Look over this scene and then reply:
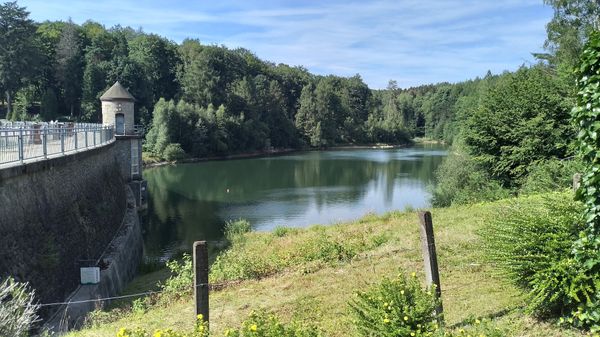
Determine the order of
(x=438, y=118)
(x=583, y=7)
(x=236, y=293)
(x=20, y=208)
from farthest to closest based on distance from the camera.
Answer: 1. (x=438, y=118)
2. (x=583, y=7)
3. (x=20, y=208)
4. (x=236, y=293)

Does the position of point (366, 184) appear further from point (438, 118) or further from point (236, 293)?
point (438, 118)

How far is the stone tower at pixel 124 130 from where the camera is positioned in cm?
3173

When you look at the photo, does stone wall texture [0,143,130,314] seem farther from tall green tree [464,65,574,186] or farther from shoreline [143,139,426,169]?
shoreline [143,139,426,169]

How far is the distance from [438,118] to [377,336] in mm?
132318

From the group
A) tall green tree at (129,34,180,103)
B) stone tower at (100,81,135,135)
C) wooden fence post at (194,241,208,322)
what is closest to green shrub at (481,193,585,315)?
wooden fence post at (194,241,208,322)

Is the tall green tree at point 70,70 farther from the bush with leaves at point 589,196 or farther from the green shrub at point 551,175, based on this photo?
the bush with leaves at point 589,196

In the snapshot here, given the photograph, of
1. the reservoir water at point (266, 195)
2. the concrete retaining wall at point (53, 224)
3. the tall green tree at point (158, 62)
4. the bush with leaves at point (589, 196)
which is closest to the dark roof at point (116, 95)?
the reservoir water at point (266, 195)

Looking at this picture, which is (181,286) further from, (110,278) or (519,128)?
(519,128)

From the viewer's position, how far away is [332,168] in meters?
61.9

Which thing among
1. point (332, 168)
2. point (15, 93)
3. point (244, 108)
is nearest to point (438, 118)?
point (244, 108)

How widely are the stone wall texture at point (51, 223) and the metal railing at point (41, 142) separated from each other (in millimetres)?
411

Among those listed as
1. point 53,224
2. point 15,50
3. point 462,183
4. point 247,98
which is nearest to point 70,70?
point 15,50

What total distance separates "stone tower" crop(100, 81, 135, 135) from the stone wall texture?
12930 mm

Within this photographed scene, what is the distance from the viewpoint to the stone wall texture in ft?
33.9
